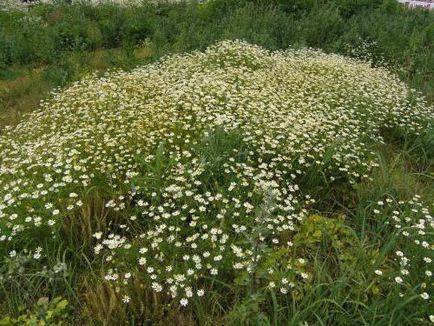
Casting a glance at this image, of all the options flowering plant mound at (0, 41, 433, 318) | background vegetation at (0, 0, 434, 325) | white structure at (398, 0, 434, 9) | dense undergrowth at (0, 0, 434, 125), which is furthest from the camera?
white structure at (398, 0, 434, 9)

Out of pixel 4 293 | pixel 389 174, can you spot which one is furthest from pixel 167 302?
pixel 389 174

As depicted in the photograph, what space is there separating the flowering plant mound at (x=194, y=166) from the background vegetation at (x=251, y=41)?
0.19m

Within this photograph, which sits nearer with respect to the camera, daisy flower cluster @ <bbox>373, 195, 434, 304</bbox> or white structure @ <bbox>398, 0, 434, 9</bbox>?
daisy flower cluster @ <bbox>373, 195, 434, 304</bbox>

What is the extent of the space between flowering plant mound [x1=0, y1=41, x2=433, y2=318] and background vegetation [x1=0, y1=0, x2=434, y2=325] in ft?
0.64

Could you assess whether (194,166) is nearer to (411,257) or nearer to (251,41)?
(411,257)

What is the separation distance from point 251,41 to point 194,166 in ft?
19.1

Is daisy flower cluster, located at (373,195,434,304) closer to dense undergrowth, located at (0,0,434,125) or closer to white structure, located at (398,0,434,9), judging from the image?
dense undergrowth, located at (0,0,434,125)

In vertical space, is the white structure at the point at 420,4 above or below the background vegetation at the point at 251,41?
above

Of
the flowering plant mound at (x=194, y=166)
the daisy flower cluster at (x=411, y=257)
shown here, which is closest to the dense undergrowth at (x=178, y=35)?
the flowering plant mound at (x=194, y=166)

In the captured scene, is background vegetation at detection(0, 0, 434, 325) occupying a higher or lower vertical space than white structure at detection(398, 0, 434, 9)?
lower

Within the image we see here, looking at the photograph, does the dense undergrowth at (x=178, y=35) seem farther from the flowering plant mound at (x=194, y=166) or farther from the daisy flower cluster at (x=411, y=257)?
the daisy flower cluster at (x=411, y=257)

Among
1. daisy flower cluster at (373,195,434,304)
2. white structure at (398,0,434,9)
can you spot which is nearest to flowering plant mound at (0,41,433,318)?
daisy flower cluster at (373,195,434,304)

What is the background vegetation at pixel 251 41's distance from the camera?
313cm

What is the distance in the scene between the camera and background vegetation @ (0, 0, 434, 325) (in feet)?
10.3
